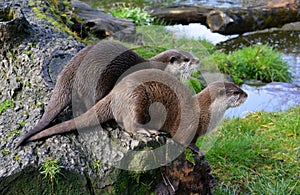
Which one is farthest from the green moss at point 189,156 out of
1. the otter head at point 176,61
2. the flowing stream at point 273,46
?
the flowing stream at point 273,46

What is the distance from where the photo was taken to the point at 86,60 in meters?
2.25

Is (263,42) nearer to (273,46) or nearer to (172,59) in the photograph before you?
(273,46)

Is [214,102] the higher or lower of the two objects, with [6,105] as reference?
higher

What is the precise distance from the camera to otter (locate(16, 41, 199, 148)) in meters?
2.06

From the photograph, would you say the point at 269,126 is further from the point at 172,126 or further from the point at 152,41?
the point at 152,41

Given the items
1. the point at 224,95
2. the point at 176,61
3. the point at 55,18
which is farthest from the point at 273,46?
the point at 224,95

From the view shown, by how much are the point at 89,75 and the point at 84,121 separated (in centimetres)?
35

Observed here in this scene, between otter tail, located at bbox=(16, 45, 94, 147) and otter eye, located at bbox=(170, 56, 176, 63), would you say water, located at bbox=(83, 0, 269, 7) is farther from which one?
otter tail, located at bbox=(16, 45, 94, 147)

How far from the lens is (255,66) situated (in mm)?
5809

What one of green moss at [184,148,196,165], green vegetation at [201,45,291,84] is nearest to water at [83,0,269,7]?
green vegetation at [201,45,291,84]

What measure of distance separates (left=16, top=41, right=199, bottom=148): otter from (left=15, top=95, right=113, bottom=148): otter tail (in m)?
0.04

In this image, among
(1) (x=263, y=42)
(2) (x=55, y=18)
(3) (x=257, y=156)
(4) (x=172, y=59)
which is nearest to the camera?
(4) (x=172, y=59)

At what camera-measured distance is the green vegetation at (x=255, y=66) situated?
5.75 meters

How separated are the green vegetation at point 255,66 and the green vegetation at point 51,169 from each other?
13.3ft
